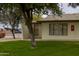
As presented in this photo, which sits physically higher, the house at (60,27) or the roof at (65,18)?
the roof at (65,18)

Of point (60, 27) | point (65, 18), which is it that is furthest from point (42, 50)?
point (60, 27)

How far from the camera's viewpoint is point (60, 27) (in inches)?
1077

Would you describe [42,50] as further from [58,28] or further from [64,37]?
[58,28]

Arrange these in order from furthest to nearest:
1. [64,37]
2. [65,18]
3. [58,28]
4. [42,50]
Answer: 1. [58,28]
2. [65,18]
3. [64,37]
4. [42,50]

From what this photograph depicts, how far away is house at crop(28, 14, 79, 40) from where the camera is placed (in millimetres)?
26594

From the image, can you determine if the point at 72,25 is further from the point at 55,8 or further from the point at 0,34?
the point at 55,8

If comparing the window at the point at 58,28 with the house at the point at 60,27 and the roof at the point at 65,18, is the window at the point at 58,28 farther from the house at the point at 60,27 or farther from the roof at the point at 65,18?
the roof at the point at 65,18

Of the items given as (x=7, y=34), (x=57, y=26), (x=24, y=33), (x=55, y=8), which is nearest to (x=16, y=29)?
(x=7, y=34)

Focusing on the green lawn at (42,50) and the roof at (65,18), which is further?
the roof at (65,18)

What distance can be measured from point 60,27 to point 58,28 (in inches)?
8.8

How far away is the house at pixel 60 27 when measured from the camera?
2659 cm

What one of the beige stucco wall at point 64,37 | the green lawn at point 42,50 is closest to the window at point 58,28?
the beige stucco wall at point 64,37

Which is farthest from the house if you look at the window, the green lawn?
the green lawn

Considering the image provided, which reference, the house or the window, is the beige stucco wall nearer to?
the house
